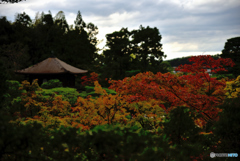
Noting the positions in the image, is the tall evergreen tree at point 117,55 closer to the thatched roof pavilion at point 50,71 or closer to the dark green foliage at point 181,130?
the thatched roof pavilion at point 50,71

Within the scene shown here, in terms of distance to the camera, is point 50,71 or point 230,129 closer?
point 230,129

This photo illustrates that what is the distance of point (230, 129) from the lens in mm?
5207

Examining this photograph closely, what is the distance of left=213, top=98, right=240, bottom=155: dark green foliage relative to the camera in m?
5.15

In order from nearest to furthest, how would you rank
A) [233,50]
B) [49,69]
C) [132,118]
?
[132,118]
[49,69]
[233,50]

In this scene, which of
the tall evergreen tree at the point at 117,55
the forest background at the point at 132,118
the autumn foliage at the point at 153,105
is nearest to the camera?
the forest background at the point at 132,118

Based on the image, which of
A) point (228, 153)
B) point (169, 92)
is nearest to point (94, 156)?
point (228, 153)

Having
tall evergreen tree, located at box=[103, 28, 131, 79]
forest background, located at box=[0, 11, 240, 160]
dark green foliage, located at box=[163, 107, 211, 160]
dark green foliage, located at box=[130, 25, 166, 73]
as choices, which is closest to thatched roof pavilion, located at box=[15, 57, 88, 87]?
forest background, located at box=[0, 11, 240, 160]

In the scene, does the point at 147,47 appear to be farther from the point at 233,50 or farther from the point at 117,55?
the point at 233,50

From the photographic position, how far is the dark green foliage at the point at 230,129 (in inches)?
203

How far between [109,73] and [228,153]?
24.9 m

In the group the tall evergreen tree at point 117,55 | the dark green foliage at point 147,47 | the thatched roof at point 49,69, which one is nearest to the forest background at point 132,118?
the thatched roof at point 49,69

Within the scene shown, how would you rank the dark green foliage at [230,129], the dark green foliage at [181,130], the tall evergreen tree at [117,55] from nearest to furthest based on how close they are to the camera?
1. the dark green foliage at [230,129]
2. the dark green foliage at [181,130]
3. the tall evergreen tree at [117,55]

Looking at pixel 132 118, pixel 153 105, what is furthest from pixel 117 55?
pixel 132 118

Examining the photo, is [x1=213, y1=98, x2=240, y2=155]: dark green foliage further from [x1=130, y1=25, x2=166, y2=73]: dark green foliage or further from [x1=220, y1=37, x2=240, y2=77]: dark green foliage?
[x1=220, y1=37, x2=240, y2=77]: dark green foliage
